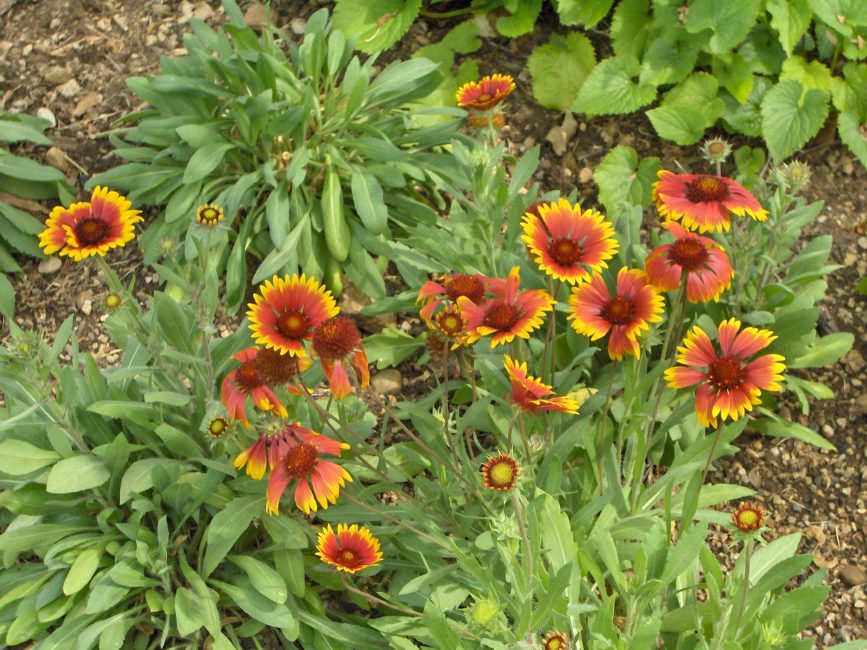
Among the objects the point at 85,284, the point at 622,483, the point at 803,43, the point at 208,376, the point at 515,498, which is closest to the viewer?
the point at 515,498

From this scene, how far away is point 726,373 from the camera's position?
2201 millimetres

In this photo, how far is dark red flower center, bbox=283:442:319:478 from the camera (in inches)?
87.6

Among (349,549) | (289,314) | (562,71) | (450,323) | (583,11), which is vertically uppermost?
(583,11)

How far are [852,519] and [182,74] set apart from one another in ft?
8.57

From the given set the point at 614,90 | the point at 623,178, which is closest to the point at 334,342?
the point at 623,178

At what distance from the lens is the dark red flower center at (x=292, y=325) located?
213cm

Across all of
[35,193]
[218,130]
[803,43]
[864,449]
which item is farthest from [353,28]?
[864,449]

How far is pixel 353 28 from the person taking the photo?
3873mm

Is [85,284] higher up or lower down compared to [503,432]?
lower down

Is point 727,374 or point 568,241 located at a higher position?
point 568,241

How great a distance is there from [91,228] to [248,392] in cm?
56

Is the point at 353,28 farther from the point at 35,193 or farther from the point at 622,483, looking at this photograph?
the point at 622,483

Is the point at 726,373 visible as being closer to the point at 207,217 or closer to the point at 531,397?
the point at 531,397

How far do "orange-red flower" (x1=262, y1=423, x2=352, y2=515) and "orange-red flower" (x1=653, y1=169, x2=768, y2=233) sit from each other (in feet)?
3.09
